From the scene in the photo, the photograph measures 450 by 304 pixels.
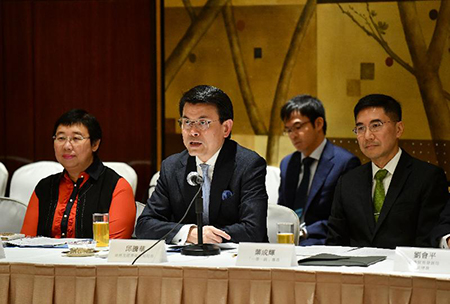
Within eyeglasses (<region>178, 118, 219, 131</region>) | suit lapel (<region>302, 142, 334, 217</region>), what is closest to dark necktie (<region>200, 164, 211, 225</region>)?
eyeglasses (<region>178, 118, 219, 131</region>)

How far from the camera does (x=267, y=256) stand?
8.17 ft

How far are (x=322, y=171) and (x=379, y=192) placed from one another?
1112mm

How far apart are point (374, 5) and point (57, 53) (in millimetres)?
2434

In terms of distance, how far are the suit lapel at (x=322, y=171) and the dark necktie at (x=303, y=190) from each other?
5cm

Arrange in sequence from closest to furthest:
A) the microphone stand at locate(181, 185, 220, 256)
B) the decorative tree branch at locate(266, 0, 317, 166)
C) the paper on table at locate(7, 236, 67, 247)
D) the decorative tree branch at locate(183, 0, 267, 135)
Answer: the microphone stand at locate(181, 185, 220, 256) → the paper on table at locate(7, 236, 67, 247) → the decorative tree branch at locate(266, 0, 317, 166) → the decorative tree branch at locate(183, 0, 267, 135)

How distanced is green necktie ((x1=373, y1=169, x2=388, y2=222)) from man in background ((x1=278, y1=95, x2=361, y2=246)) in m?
0.94

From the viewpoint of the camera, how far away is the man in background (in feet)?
14.5

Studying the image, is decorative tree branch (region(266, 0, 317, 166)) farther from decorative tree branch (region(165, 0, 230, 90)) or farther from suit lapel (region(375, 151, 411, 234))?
suit lapel (region(375, 151, 411, 234))

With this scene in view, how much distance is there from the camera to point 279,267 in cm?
245

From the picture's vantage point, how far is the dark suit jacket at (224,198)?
3242mm

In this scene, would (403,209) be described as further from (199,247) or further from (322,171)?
(322,171)

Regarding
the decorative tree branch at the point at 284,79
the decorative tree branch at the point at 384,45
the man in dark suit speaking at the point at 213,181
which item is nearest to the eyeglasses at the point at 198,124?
the man in dark suit speaking at the point at 213,181

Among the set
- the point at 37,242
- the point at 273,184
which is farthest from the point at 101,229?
the point at 273,184

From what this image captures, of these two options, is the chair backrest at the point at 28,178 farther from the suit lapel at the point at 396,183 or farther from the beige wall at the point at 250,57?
the suit lapel at the point at 396,183
